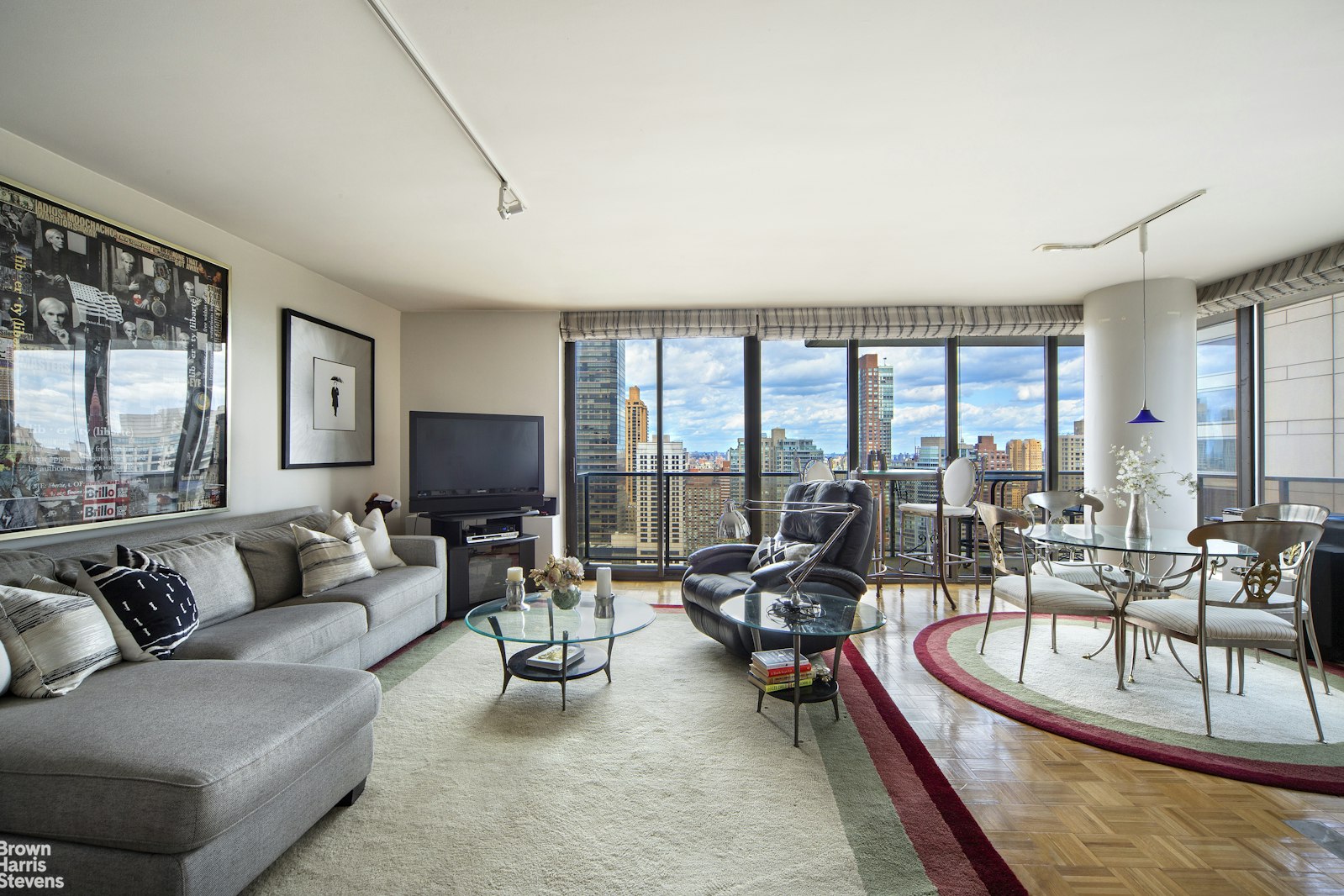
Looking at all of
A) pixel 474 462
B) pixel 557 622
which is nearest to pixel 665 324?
pixel 474 462

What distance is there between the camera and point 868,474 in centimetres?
510

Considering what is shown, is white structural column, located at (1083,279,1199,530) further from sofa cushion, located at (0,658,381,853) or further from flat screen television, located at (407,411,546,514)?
sofa cushion, located at (0,658,381,853)

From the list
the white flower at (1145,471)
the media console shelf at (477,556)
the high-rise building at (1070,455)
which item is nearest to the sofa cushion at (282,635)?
the media console shelf at (477,556)

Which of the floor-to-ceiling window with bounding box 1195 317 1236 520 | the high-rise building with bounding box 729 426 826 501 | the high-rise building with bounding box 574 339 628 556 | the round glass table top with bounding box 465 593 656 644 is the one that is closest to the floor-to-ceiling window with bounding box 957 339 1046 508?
the floor-to-ceiling window with bounding box 1195 317 1236 520

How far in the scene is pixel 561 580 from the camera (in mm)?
2859

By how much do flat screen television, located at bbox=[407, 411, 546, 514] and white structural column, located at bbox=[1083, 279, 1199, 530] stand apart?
4.34m

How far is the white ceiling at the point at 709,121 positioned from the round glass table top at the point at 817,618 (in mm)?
1899

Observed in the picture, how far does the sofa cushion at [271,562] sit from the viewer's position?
2.97m

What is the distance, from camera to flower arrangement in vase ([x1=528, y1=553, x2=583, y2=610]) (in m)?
2.87

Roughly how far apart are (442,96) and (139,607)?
6.71ft

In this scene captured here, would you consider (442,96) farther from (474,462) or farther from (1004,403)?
(1004,403)

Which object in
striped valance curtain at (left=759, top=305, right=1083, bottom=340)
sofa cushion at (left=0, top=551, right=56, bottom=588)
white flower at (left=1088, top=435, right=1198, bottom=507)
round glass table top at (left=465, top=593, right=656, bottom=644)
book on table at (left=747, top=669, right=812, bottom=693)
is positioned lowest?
book on table at (left=747, top=669, right=812, bottom=693)

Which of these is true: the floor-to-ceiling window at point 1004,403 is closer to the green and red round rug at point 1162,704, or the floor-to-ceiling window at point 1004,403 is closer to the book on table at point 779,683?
the green and red round rug at point 1162,704

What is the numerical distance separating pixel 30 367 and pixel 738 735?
309cm
